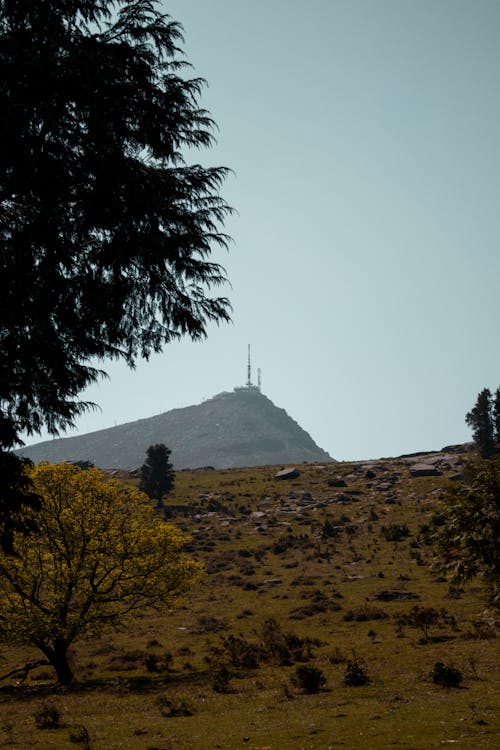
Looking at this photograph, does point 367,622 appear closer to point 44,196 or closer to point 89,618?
point 89,618

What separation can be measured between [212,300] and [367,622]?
1389 inches

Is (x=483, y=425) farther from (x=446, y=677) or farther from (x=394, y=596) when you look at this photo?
(x=446, y=677)

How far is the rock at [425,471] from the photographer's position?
99812 mm

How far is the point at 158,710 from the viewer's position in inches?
921

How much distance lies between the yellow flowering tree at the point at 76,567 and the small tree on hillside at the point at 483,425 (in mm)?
71334

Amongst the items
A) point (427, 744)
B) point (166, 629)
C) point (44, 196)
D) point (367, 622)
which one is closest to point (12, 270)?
point (44, 196)

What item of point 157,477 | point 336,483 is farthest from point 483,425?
point 157,477

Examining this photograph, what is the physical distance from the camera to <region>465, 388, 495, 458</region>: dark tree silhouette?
3698 inches

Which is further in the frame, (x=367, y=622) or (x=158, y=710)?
(x=367, y=622)

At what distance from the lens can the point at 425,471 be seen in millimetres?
100438

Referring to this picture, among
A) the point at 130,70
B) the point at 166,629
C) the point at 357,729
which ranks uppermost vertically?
the point at 130,70

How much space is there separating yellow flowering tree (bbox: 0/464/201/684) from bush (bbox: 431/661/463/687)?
14566mm

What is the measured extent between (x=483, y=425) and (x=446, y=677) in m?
78.6

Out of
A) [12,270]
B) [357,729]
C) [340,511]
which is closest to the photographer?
[12,270]
